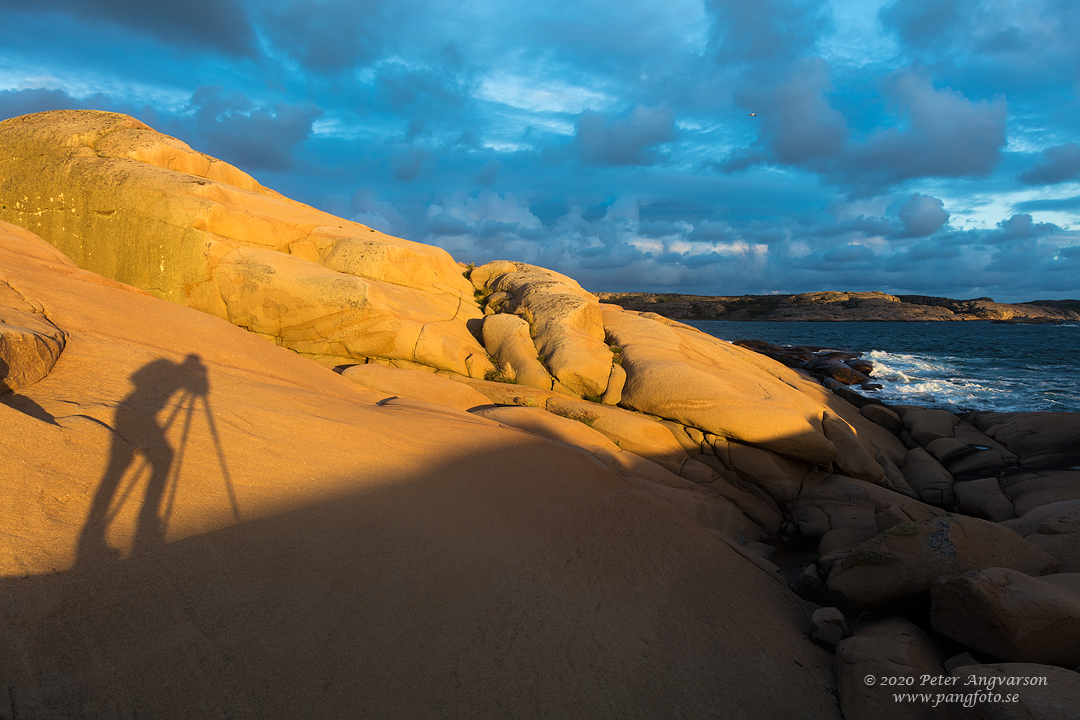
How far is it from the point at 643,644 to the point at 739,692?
0.71m

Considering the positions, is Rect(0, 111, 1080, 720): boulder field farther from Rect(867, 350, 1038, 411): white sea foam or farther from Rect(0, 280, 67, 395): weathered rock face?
Rect(867, 350, 1038, 411): white sea foam

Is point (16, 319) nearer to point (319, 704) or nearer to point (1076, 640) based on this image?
point (319, 704)

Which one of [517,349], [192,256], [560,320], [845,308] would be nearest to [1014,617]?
[517,349]

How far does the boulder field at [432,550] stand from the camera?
9.08ft

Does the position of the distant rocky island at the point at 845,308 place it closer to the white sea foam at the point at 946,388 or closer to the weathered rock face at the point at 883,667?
the white sea foam at the point at 946,388

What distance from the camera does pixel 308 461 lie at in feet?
15.7

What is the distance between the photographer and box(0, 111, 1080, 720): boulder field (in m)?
2.77

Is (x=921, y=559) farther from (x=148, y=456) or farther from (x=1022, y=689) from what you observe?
(x=148, y=456)

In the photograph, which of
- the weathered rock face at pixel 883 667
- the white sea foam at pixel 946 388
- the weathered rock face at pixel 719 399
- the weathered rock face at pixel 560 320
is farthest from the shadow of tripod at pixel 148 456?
the white sea foam at pixel 946 388

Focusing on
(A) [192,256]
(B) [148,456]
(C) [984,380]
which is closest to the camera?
(B) [148,456]

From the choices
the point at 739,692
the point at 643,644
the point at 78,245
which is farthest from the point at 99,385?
the point at 78,245

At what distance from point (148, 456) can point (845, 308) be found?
12268cm

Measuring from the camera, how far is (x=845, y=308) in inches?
4188

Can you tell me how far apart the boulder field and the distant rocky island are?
88767mm
